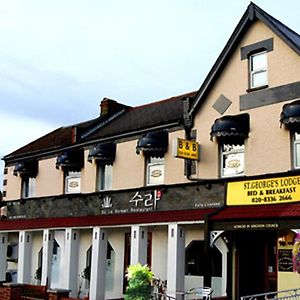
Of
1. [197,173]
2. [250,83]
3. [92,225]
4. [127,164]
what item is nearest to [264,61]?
[250,83]

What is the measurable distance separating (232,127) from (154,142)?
3.63 meters

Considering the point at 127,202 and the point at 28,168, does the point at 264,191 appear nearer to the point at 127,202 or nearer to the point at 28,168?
the point at 127,202

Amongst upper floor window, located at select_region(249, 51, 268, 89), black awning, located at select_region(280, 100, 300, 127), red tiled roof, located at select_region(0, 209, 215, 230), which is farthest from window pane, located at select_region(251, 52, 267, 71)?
red tiled roof, located at select_region(0, 209, 215, 230)

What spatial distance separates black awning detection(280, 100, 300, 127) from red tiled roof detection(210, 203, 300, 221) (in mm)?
2411

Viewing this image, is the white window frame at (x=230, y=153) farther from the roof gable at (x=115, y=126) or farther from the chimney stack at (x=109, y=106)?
the chimney stack at (x=109, y=106)

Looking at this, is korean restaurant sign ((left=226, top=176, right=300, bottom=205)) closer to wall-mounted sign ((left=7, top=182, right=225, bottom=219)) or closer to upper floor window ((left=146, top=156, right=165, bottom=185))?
wall-mounted sign ((left=7, top=182, right=225, bottom=219))

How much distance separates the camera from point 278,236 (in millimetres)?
17844

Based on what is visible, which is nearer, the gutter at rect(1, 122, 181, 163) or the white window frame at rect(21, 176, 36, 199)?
the gutter at rect(1, 122, 181, 163)

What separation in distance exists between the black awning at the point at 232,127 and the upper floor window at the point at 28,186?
12.3 m

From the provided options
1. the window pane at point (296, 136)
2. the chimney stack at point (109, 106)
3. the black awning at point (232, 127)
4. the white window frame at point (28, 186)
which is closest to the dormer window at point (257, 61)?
the black awning at point (232, 127)

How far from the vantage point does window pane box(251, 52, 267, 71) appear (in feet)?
61.8

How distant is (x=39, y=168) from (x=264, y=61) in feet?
43.0

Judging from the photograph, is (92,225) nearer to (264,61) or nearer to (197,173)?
(197,173)

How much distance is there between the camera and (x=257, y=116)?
18469 mm
